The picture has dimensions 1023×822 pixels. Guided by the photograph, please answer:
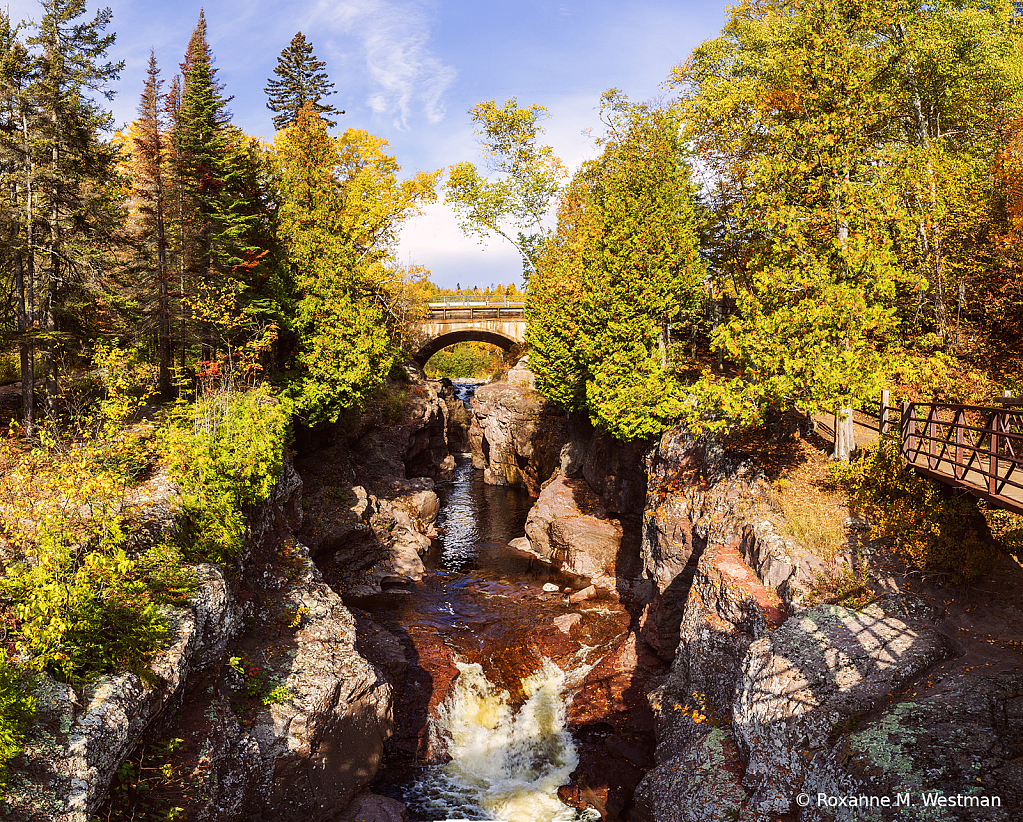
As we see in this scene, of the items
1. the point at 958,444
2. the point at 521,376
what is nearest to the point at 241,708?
the point at 958,444

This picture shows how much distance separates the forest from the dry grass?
1.72 metres

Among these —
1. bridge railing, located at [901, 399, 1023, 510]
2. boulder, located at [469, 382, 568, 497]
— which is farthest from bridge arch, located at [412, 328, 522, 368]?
bridge railing, located at [901, 399, 1023, 510]

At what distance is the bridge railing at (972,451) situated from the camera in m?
12.1

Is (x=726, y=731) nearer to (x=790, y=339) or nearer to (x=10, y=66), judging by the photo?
(x=790, y=339)

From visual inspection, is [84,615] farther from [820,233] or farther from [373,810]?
[820,233]

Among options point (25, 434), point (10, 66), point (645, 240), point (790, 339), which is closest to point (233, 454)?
point (25, 434)

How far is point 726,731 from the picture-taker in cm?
1490

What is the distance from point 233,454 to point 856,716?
55.2 ft

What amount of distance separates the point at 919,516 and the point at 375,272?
24.5 m

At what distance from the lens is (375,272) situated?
2992cm

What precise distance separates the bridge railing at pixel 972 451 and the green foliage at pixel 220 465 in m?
17.8

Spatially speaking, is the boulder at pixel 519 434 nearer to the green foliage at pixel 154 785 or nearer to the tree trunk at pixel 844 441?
the tree trunk at pixel 844 441

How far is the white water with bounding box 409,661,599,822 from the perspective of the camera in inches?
654

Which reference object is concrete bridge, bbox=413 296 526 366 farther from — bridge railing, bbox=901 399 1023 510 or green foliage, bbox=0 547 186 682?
green foliage, bbox=0 547 186 682
